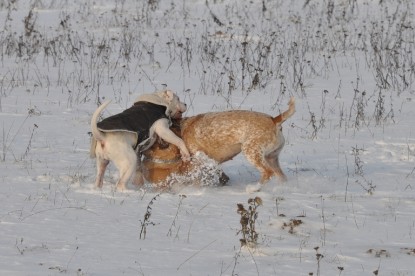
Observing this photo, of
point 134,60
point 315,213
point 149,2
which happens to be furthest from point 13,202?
point 149,2

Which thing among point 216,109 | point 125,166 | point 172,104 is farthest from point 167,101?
point 216,109

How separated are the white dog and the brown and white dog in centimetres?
11

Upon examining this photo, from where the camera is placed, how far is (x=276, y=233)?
5242mm

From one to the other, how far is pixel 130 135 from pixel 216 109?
3.61m

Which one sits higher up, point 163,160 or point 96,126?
point 96,126

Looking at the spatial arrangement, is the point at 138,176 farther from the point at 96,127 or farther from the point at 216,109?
the point at 216,109

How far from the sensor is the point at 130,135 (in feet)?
21.4

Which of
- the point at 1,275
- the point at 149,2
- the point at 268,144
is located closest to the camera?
the point at 1,275

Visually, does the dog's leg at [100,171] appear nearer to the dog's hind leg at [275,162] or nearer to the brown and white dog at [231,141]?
the brown and white dog at [231,141]

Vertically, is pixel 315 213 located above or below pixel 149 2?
below

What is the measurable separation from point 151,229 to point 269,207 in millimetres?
1080

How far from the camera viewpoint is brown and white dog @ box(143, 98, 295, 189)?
6.58 meters

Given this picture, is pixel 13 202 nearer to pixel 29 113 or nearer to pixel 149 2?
pixel 29 113

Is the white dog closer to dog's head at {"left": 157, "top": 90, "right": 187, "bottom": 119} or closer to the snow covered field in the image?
dog's head at {"left": 157, "top": 90, "right": 187, "bottom": 119}
